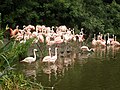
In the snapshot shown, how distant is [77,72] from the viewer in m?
11.4

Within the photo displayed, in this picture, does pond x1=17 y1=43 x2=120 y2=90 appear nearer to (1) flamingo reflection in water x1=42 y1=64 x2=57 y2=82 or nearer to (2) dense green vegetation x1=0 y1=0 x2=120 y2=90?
(1) flamingo reflection in water x1=42 y1=64 x2=57 y2=82

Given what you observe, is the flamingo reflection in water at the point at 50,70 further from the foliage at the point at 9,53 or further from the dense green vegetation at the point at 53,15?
the dense green vegetation at the point at 53,15

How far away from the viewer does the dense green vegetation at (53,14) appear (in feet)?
67.6

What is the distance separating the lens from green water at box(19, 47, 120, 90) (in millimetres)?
9633

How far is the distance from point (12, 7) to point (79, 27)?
393 cm

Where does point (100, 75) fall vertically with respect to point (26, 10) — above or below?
below

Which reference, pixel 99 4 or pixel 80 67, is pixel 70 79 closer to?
pixel 80 67

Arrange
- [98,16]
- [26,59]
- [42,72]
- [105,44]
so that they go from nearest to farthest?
1. [42,72]
2. [26,59]
3. [105,44]
4. [98,16]

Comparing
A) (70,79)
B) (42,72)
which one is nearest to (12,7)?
(42,72)

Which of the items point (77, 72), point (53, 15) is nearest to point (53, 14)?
point (53, 15)

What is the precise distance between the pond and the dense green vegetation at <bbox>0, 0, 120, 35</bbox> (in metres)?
5.53

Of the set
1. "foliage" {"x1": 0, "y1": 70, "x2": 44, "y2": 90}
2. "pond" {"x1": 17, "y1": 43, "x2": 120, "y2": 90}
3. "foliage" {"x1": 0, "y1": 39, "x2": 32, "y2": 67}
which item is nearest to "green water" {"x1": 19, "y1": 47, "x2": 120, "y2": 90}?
"pond" {"x1": 17, "y1": 43, "x2": 120, "y2": 90}

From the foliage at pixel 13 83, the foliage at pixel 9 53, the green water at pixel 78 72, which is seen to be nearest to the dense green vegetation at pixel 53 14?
the green water at pixel 78 72

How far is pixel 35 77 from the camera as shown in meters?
10.8
